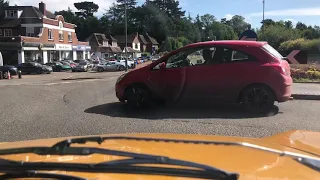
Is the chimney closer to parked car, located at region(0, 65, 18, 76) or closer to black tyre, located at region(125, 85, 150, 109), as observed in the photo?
parked car, located at region(0, 65, 18, 76)

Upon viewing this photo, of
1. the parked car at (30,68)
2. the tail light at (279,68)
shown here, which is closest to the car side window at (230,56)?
the tail light at (279,68)

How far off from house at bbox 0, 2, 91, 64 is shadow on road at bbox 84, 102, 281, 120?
44.0 meters

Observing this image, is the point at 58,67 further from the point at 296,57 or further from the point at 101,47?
the point at 296,57

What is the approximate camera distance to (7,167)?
1.83 m

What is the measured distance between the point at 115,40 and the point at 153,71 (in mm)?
93186

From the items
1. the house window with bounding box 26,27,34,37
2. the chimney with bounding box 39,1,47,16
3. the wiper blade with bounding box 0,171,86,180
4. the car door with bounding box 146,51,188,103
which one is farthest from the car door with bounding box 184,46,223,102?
the chimney with bounding box 39,1,47,16

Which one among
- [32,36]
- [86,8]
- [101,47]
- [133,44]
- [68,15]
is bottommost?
[101,47]

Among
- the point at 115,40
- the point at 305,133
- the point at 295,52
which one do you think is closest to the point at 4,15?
the point at 115,40

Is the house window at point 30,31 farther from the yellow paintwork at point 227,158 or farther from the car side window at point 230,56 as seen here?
the yellow paintwork at point 227,158

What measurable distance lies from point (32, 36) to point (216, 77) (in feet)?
173

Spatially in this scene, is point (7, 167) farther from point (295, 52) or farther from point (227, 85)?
point (295, 52)

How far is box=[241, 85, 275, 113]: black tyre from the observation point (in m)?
8.12

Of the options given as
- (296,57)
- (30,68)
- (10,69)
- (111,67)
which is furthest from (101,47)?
(296,57)

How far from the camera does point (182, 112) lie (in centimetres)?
852
